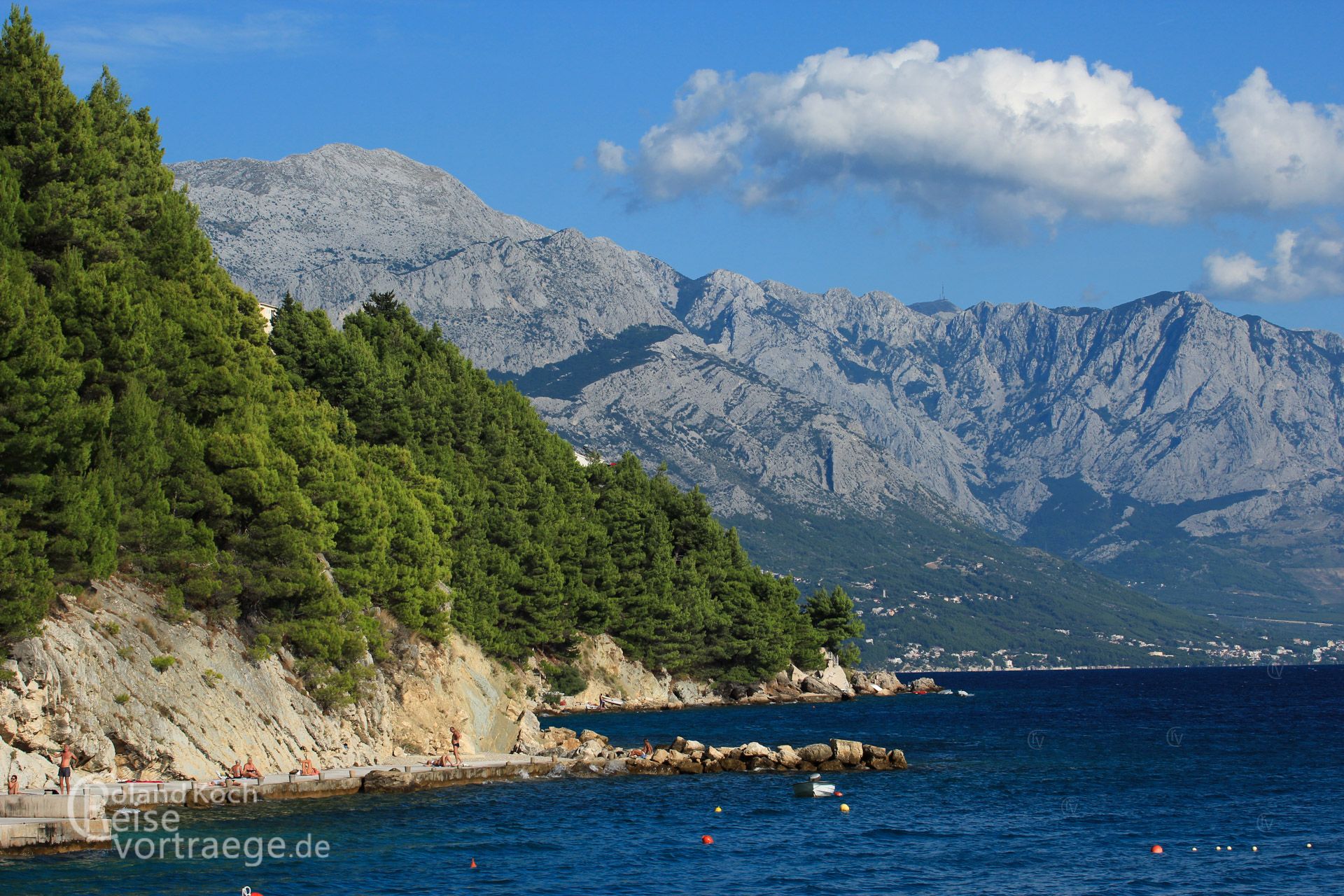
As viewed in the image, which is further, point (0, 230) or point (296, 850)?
point (0, 230)

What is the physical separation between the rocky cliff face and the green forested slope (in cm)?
155

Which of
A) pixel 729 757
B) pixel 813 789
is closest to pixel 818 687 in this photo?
pixel 729 757

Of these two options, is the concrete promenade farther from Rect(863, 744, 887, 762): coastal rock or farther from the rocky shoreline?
the rocky shoreline

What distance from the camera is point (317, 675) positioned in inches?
2451

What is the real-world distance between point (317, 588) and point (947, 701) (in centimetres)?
12878

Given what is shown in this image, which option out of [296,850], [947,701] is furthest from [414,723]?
[947,701]

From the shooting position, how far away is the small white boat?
211 ft

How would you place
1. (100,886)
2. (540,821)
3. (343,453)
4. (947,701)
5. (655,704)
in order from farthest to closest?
1. (947,701)
2. (655,704)
3. (343,453)
4. (540,821)
5. (100,886)

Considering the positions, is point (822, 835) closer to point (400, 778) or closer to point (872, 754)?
point (400, 778)

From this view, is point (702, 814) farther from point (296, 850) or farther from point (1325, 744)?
point (1325, 744)

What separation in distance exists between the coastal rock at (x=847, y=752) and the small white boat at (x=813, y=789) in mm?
11711

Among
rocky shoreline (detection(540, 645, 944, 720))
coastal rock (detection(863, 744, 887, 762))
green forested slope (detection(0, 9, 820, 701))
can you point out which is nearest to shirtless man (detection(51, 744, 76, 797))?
green forested slope (detection(0, 9, 820, 701))

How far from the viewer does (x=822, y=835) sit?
5409 cm

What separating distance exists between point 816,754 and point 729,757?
539 cm
